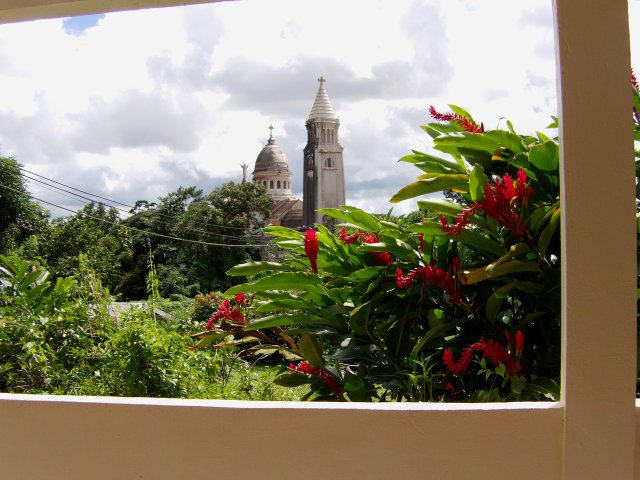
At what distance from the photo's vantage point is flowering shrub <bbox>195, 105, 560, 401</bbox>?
1850 mm

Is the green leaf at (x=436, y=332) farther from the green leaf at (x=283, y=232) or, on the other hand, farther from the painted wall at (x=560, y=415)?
the green leaf at (x=283, y=232)

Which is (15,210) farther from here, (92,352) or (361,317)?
(361,317)

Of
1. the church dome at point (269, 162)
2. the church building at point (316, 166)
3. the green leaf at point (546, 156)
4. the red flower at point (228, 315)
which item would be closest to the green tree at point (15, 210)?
the church building at point (316, 166)

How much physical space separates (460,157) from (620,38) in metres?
0.77

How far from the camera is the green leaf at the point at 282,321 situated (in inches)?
83.0

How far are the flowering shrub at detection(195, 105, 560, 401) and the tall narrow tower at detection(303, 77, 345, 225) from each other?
44.2 metres

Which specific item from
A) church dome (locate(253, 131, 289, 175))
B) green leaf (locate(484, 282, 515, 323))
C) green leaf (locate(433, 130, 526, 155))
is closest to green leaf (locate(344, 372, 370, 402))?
green leaf (locate(484, 282, 515, 323))

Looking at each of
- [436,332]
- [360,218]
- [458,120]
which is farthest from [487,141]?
[436,332]

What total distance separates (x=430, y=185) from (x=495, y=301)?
0.38 meters

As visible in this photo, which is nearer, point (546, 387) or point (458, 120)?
point (546, 387)

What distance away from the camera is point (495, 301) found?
1875 millimetres

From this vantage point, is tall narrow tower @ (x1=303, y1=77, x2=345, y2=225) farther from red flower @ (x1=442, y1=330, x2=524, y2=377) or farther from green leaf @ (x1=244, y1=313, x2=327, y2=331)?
red flower @ (x1=442, y1=330, x2=524, y2=377)

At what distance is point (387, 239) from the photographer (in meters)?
2.18

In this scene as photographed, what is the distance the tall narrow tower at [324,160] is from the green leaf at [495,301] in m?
44.5
